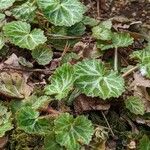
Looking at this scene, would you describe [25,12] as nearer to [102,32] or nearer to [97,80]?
[102,32]

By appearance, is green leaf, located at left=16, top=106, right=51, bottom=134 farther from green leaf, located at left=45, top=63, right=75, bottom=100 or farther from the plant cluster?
green leaf, located at left=45, top=63, right=75, bottom=100

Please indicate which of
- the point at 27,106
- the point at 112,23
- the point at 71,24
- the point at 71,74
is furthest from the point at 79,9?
the point at 27,106

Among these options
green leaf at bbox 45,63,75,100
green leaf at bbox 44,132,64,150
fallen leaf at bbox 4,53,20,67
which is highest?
green leaf at bbox 45,63,75,100

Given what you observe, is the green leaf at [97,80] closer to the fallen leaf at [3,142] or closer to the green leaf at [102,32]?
the green leaf at [102,32]

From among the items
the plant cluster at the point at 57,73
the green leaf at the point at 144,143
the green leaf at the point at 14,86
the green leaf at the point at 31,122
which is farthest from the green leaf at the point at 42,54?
the green leaf at the point at 144,143

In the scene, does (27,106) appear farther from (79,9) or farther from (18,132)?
(79,9)

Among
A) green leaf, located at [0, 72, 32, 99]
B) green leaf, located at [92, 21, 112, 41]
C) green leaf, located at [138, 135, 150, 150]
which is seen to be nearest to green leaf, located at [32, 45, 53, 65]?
green leaf, located at [0, 72, 32, 99]
